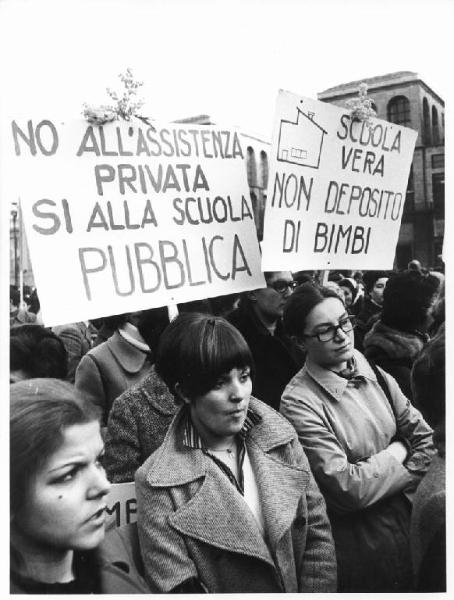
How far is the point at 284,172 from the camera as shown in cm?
295

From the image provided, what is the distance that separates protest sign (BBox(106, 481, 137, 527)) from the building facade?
5.58 ft

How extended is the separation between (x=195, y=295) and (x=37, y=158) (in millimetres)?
781

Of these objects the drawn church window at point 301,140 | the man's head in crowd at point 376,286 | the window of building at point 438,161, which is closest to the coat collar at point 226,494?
the drawn church window at point 301,140

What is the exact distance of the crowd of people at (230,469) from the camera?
203cm

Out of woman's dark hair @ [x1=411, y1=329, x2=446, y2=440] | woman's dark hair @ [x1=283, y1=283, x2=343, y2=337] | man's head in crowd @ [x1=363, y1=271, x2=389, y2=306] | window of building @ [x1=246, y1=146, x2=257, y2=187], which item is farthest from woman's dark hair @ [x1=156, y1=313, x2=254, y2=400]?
man's head in crowd @ [x1=363, y1=271, x2=389, y2=306]

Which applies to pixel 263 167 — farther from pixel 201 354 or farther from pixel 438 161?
pixel 201 354

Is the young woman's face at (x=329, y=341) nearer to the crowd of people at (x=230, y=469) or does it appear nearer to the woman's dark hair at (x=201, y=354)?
the crowd of people at (x=230, y=469)

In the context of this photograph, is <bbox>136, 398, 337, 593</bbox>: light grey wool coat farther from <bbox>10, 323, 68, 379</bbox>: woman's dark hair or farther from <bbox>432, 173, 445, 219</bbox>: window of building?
<bbox>432, 173, 445, 219</bbox>: window of building

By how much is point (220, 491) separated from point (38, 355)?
975mm

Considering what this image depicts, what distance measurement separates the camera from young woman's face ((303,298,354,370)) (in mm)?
2590

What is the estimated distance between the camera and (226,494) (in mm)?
2197

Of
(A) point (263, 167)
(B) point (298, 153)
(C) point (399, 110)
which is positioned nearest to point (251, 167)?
(A) point (263, 167)

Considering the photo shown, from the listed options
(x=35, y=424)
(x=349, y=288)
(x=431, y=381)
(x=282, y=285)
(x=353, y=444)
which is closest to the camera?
(x=35, y=424)

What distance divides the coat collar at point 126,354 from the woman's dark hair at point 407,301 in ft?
3.58
